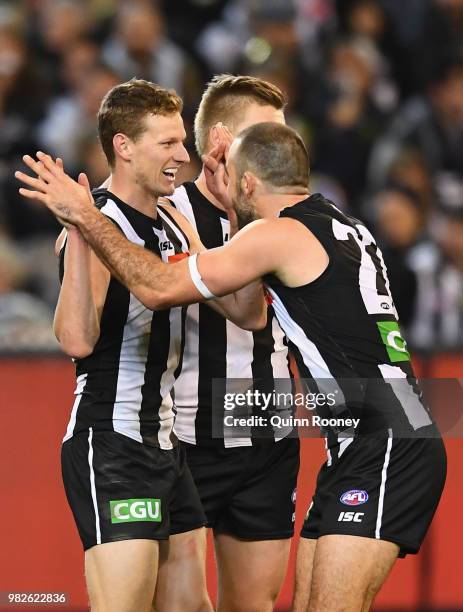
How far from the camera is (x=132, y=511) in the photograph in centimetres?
417

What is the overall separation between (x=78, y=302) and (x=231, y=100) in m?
1.46

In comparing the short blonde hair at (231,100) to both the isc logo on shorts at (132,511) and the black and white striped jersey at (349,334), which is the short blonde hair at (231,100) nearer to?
the black and white striped jersey at (349,334)

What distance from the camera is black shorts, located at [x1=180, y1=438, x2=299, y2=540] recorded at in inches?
191

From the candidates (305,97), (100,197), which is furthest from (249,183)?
(305,97)

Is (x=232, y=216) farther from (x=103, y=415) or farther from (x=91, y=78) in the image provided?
(x=91, y=78)

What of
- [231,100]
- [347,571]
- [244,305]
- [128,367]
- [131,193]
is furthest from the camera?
[231,100]

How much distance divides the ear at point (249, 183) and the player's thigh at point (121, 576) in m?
1.26

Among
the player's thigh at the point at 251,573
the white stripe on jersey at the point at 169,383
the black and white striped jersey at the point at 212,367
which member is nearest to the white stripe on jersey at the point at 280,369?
the black and white striped jersey at the point at 212,367

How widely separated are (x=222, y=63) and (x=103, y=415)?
17.1 ft

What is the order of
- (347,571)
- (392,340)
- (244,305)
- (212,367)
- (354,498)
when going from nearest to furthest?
(347,571)
(354,498)
(392,340)
(244,305)
(212,367)

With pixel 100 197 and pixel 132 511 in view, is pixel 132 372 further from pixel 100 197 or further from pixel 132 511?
pixel 100 197

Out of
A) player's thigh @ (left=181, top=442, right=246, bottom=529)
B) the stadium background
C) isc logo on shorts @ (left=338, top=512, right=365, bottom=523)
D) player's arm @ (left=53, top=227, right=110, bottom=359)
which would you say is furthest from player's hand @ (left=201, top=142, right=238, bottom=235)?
the stadium background

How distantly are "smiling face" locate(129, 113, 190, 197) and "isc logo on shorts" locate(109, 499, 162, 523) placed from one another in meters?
1.13

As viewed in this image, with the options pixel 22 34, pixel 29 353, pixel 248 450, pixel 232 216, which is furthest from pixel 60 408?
pixel 22 34
